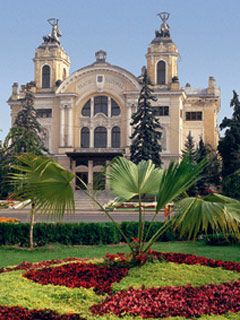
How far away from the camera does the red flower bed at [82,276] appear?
7.43m

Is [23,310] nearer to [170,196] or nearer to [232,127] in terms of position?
[170,196]

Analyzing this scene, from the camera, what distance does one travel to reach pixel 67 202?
7828mm

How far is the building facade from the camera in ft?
164

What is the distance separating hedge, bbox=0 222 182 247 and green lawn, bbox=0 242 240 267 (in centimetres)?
37

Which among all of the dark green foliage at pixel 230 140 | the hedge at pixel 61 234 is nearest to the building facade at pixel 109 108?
the dark green foliage at pixel 230 140

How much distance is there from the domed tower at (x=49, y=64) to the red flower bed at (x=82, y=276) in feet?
151

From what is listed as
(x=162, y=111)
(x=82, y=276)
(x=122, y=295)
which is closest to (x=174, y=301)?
(x=122, y=295)

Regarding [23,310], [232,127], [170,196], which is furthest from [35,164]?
[232,127]

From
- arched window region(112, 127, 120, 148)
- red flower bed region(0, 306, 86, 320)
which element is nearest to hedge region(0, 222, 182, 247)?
red flower bed region(0, 306, 86, 320)

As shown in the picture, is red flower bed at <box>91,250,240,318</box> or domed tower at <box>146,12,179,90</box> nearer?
red flower bed at <box>91,250,240,318</box>

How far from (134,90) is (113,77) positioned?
8.08 ft

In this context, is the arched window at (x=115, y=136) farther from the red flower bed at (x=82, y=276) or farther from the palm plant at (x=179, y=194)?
the red flower bed at (x=82, y=276)

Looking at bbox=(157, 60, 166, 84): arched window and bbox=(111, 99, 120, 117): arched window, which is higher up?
bbox=(157, 60, 166, 84): arched window

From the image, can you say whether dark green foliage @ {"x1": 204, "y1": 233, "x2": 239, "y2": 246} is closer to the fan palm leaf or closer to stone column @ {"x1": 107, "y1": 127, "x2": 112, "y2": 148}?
the fan palm leaf
